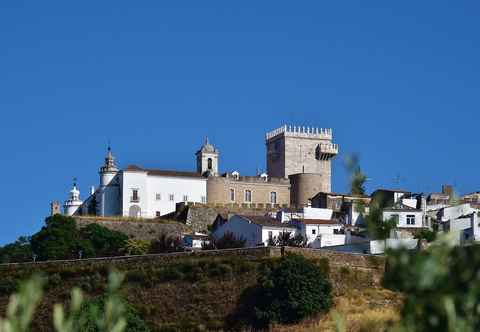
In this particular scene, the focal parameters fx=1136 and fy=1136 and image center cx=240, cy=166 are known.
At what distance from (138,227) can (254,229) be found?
10.4m

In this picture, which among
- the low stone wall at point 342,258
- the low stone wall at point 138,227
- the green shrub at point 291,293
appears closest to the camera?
the green shrub at point 291,293

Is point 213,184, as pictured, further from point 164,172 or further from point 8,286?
point 8,286

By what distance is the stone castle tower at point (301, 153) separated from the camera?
92.0m

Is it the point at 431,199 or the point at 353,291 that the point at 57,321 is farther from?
the point at 431,199

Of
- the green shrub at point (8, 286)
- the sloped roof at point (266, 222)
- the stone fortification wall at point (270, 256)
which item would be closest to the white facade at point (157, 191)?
the sloped roof at point (266, 222)

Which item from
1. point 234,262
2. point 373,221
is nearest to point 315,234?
point 234,262

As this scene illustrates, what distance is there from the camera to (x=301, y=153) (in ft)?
308

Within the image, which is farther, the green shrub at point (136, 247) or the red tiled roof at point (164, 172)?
the red tiled roof at point (164, 172)

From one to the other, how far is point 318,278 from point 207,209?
95.7 feet

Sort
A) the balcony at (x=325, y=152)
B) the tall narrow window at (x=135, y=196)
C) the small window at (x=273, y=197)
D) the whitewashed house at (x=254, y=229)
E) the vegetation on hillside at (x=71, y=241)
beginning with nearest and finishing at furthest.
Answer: the whitewashed house at (x=254, y=229), the vegetation on hillside at (x=71, y=241), the tall narrow window at (x=135, y=196), the small window at (x=273, y=197), the balcony at (x=325, y=152)

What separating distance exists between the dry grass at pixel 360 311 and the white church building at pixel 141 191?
30.1 m

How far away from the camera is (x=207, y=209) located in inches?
3145

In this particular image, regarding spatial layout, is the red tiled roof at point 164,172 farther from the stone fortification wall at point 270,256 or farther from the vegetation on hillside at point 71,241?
the stone fortification wall at point 270,256

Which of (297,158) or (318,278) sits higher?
(297,158)
